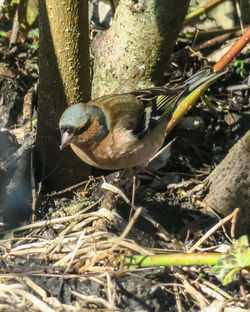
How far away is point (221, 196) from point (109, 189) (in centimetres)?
79

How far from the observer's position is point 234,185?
318 cm

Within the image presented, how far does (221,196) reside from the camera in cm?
329

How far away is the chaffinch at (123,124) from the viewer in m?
2.99

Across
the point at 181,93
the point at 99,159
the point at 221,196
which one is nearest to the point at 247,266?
the point at 221,196

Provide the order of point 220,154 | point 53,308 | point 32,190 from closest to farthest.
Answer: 1. point 53,308
2. point 32,190
3. point 220,154

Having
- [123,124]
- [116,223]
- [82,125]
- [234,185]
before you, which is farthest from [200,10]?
[116,223]

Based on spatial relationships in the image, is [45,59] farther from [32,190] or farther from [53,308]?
[53,308]

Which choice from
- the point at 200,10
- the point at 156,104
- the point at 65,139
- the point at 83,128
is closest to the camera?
the point at 65,139

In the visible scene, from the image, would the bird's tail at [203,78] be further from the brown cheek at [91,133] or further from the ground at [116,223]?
the brown cheek at [91,133]

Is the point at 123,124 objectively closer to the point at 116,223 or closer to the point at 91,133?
the point at 91,133

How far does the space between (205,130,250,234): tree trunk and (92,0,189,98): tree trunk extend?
90 centimetres

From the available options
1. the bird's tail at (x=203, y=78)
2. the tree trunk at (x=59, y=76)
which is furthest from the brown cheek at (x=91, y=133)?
the bird's tail at (x=203, y=78)

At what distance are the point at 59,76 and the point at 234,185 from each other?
4.37ft

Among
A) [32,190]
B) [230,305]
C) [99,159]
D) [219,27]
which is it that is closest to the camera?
[230,305]
